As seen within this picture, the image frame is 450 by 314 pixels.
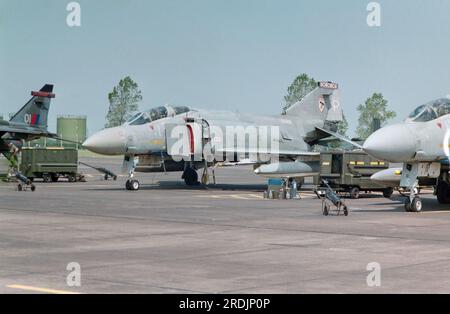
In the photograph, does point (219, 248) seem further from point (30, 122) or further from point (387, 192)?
point (30, 122)

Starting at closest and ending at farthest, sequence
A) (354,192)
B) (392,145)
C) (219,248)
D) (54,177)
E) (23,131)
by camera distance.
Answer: (219,248)
(392,145)
(354,192)
(54,177)
(23,131)

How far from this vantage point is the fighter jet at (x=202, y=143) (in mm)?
30812

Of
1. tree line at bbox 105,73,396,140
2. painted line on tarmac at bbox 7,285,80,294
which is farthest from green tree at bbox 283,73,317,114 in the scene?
painted line on tarmac at bbox 7,285,80,294

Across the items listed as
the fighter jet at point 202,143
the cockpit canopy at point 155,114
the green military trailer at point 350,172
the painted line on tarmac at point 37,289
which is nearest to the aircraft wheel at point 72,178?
the fighter jet at point 202,143

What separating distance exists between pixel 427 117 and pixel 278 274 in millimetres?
12385

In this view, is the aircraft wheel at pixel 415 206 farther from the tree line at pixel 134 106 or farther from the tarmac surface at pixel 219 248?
the tree line at pixel 134 106

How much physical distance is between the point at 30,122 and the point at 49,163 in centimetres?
864

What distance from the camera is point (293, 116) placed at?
39.2 meters

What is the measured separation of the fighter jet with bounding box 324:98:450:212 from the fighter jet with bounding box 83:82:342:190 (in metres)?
9.83

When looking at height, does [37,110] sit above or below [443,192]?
above

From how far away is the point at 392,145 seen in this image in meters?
19.6

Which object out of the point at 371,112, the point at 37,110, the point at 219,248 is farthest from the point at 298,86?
the point at 219,248
